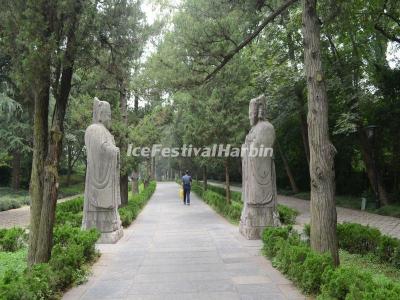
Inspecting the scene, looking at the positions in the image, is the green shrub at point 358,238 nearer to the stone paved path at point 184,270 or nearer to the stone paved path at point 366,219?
the stone paved path at point 184,270

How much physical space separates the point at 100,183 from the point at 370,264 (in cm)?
618

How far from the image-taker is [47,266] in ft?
17.9

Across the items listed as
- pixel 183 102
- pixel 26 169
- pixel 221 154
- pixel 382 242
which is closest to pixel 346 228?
pixel 382 242

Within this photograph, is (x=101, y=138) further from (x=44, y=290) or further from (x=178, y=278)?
(x=44, y=290)

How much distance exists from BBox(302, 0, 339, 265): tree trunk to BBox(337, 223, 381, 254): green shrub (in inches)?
75.6

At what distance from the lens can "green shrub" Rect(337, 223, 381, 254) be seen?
25.2 ft

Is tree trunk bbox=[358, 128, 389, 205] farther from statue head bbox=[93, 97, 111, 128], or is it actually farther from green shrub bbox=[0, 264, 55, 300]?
green shrub bbox=[0, 264, 55, 300]

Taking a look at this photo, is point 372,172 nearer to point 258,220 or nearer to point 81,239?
point 258,220

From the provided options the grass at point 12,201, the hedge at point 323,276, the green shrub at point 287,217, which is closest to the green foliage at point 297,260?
the hedge at point 323,276

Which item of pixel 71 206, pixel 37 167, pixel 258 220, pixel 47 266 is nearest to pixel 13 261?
pixel 37 167

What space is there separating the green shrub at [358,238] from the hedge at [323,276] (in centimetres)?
136

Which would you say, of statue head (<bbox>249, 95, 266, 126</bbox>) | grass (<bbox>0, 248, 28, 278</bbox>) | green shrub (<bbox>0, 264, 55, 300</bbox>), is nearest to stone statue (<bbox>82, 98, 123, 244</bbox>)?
grass (<bbox>0, 248, 28, 278</bbox>)

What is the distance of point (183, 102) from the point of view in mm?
18969

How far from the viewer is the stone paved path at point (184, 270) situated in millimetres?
5594
